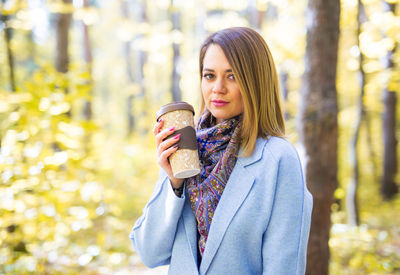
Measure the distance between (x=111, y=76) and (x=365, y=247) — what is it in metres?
22.9

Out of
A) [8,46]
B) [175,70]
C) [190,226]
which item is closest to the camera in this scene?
[190,226]

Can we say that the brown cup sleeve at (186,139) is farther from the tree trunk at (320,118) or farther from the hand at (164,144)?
the tree trunk at (320,118)

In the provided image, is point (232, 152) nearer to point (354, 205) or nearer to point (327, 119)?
point (327, 119)

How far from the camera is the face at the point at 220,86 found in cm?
139

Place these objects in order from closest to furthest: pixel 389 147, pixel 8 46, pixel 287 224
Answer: pixel 287 224
pixel 8 46
pixel 389 147

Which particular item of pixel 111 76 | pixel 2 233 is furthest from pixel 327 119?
pixel 111 76

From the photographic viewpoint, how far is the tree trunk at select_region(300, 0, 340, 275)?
100 inches

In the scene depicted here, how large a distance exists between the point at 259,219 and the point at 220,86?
22.9 inches

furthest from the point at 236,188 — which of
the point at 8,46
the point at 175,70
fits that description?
the point at 175,70

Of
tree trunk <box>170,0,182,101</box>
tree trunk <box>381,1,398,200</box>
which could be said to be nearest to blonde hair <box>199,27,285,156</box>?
tree trunk <box>170,0,182,101</box>

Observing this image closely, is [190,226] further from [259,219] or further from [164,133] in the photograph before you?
[164,133]

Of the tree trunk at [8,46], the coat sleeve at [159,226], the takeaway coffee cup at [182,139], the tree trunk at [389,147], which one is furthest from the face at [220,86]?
the tree trunk at [389,147]

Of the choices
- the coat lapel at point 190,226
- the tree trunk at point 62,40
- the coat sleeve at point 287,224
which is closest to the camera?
the coat sleeve at point 287,224

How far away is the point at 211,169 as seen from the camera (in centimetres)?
145
